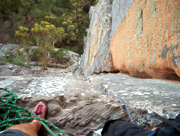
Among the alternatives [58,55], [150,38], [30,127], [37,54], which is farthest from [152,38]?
[58,55]

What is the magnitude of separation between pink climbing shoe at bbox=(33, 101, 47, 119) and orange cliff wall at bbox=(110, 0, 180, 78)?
49.3 inches

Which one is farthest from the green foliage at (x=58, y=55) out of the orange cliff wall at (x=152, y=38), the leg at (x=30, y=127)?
the leg at (x=30, y=127)

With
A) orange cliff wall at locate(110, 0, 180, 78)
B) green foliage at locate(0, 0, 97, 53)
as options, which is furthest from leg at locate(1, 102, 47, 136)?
green foliage at locate(0, 0, 97, 53)

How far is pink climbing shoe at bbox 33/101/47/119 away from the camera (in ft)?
3.51

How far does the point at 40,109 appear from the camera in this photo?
110cm

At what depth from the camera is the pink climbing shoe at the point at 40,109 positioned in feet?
3.51

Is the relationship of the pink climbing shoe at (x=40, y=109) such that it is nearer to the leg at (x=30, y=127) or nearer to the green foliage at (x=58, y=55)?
the leg at (x=30, y=127)

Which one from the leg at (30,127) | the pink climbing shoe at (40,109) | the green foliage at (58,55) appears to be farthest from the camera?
the green foliage at (58,55)

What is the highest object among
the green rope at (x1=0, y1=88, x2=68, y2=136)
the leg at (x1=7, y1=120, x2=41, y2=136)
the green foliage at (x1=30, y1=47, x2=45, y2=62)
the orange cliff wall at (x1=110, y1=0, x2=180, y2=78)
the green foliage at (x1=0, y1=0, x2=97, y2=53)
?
the green foliage at (x1=0, y1=0, x2=97, y2=53)

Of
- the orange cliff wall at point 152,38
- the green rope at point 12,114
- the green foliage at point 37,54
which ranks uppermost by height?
the green foliage at point 37,54

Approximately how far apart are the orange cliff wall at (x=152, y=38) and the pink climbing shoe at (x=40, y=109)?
49.3 inches

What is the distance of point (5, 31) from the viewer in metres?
15.1

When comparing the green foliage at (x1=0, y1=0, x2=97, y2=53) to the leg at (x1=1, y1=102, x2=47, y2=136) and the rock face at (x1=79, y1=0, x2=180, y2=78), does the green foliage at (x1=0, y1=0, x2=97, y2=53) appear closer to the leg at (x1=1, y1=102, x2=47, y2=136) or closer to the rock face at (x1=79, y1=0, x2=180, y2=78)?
the rock face at (x1=79, y1=0, x2=180, y2=78)

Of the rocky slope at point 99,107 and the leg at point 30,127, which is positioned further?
the rocky slope at point 99,107
